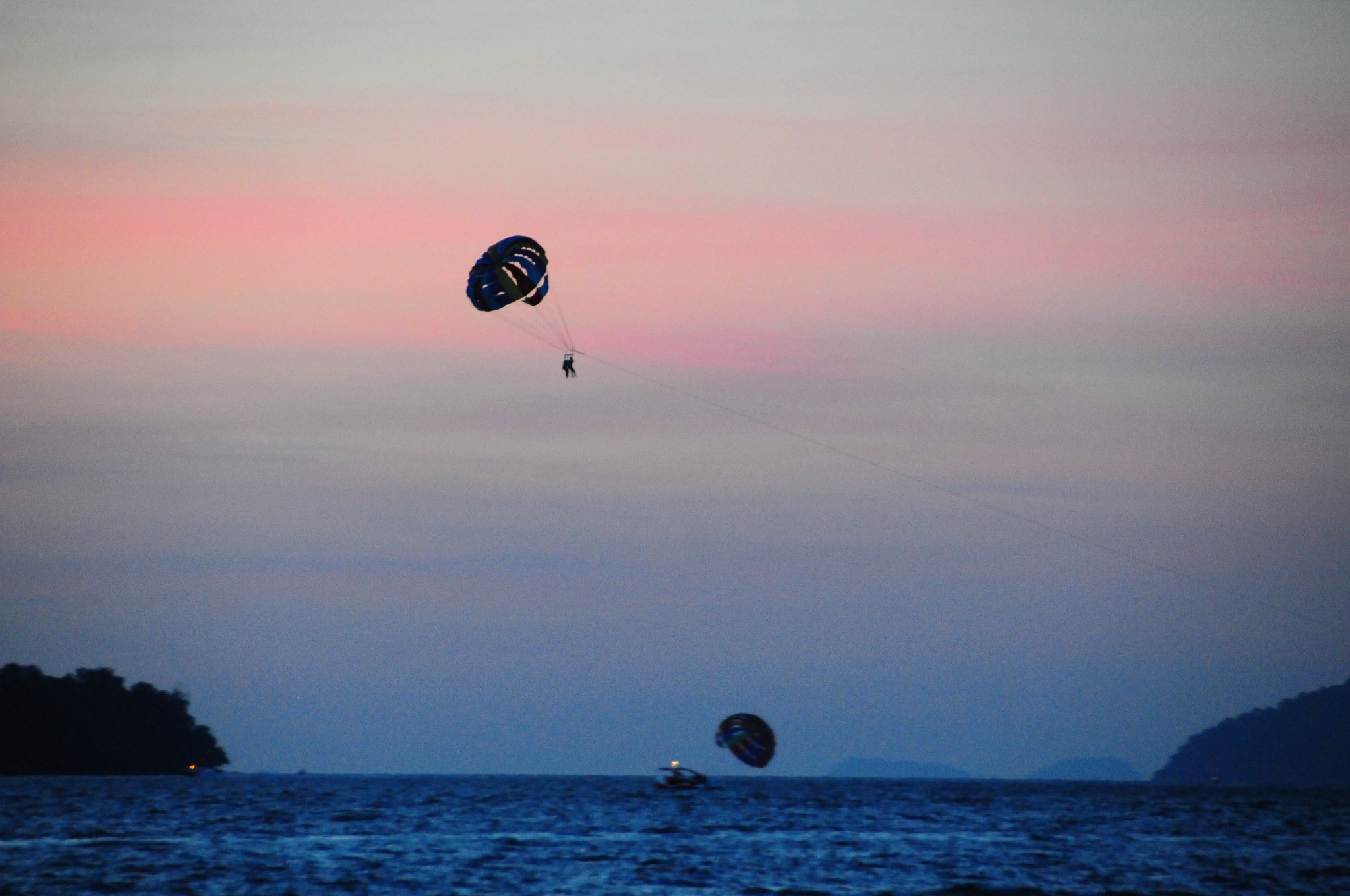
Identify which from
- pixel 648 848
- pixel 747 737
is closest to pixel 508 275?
pixel 648 848

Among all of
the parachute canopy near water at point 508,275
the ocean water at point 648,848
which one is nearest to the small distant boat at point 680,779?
the ocean water at point 648,848

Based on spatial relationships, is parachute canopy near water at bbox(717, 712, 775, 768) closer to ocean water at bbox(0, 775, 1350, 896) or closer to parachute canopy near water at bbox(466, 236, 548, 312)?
ocean water at bbox(0, 775, 1350, 896)

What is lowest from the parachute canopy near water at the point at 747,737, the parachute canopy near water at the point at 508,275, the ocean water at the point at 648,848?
the ocean water at the point at 648,848

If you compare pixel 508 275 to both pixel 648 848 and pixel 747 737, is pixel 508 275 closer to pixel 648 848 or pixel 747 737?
pixel 648 848

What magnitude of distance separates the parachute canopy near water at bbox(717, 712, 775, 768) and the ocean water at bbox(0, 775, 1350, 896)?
4206 millimetres

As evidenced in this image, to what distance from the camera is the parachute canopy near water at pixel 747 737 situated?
108 metres

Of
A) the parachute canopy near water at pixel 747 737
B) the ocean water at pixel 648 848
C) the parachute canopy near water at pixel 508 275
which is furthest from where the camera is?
the parachute canopy near water at pixel 747 737

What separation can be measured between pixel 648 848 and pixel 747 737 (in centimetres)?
4383

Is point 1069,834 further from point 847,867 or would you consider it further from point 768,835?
point 847,867

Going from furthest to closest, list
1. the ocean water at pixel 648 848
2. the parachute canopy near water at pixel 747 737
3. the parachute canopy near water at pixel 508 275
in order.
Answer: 1. the parachute canopy near water at pixel 747 737
2. the parachute canopy near water at pixel 508 275
3. the ocean water at pixel 648 848

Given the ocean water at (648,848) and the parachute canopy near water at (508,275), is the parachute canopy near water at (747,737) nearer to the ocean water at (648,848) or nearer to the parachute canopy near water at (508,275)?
the ocean water at (648,848)

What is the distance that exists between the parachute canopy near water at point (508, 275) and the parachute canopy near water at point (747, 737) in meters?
56.3

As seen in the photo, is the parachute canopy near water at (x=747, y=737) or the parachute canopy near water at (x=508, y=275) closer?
the parachute canopy near water at (x=508, y=275)

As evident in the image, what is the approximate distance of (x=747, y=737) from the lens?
109375 mm
